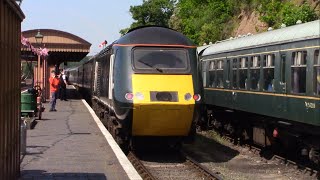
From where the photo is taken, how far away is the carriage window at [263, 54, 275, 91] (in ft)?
43.6

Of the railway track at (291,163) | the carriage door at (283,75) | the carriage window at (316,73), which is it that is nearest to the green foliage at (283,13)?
the railway track at (291,163)

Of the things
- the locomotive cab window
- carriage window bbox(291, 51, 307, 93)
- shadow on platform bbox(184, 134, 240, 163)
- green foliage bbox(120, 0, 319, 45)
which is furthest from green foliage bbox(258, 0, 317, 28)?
carriage window bbox(291, 51, 307, 93)

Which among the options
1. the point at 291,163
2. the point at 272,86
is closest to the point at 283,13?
the point at 272,86

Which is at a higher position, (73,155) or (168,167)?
(73,155)

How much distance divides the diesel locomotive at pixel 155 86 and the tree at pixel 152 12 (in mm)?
75258

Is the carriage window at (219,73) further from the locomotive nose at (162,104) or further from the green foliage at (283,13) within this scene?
the green foliage at (283,13)

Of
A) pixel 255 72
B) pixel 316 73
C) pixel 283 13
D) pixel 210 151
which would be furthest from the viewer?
pixel 283 13

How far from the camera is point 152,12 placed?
88750 millimetres

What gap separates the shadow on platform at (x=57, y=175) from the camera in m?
9.41

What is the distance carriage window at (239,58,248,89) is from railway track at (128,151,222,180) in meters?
2.73

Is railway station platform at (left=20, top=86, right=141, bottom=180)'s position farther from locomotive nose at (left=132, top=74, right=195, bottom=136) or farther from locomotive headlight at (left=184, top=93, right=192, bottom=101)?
locomotive headlight at (left=184, top=93, right=192, bottom=101)

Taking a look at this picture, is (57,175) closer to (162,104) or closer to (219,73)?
(162,104)

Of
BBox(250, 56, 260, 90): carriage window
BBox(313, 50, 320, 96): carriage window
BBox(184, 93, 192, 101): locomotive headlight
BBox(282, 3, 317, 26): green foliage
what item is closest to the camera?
BBox(313, 50, 320, 96): carriage window

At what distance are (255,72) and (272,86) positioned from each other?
4.83 feet
